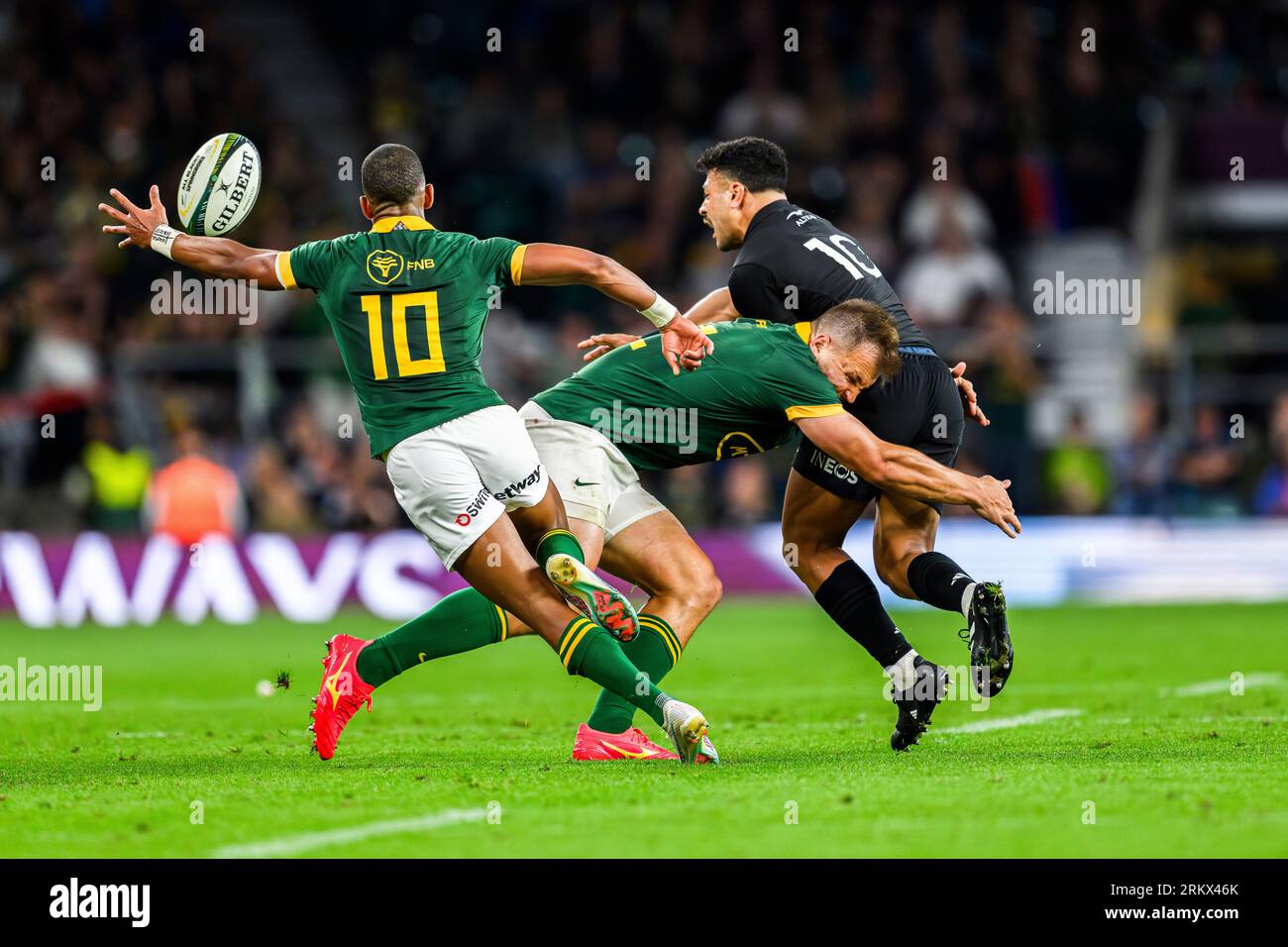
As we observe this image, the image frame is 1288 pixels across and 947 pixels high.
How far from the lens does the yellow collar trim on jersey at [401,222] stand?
7.05 meters

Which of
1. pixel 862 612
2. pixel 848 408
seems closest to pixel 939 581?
pixel 862 612

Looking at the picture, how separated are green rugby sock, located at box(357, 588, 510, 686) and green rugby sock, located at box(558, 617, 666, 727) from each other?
0.73m

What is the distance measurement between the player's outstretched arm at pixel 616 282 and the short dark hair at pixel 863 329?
70 centimetres

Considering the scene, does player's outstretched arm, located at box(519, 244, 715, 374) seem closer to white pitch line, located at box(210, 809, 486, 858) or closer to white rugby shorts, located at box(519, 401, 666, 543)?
white rugby shorts, located at box(519, 401, 666, 543)

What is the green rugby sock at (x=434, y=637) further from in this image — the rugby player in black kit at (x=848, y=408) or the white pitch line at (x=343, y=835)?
the white pitch line at (x=343, y=835)

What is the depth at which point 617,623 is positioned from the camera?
676 centimetres

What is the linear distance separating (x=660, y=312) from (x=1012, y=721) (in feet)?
9.22

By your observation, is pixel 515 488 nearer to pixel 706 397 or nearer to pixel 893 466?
pixel 706 397

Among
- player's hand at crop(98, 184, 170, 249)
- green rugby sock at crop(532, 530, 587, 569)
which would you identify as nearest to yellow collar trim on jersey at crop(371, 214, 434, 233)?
player's hand at crop(98, 184, 170, 249)
